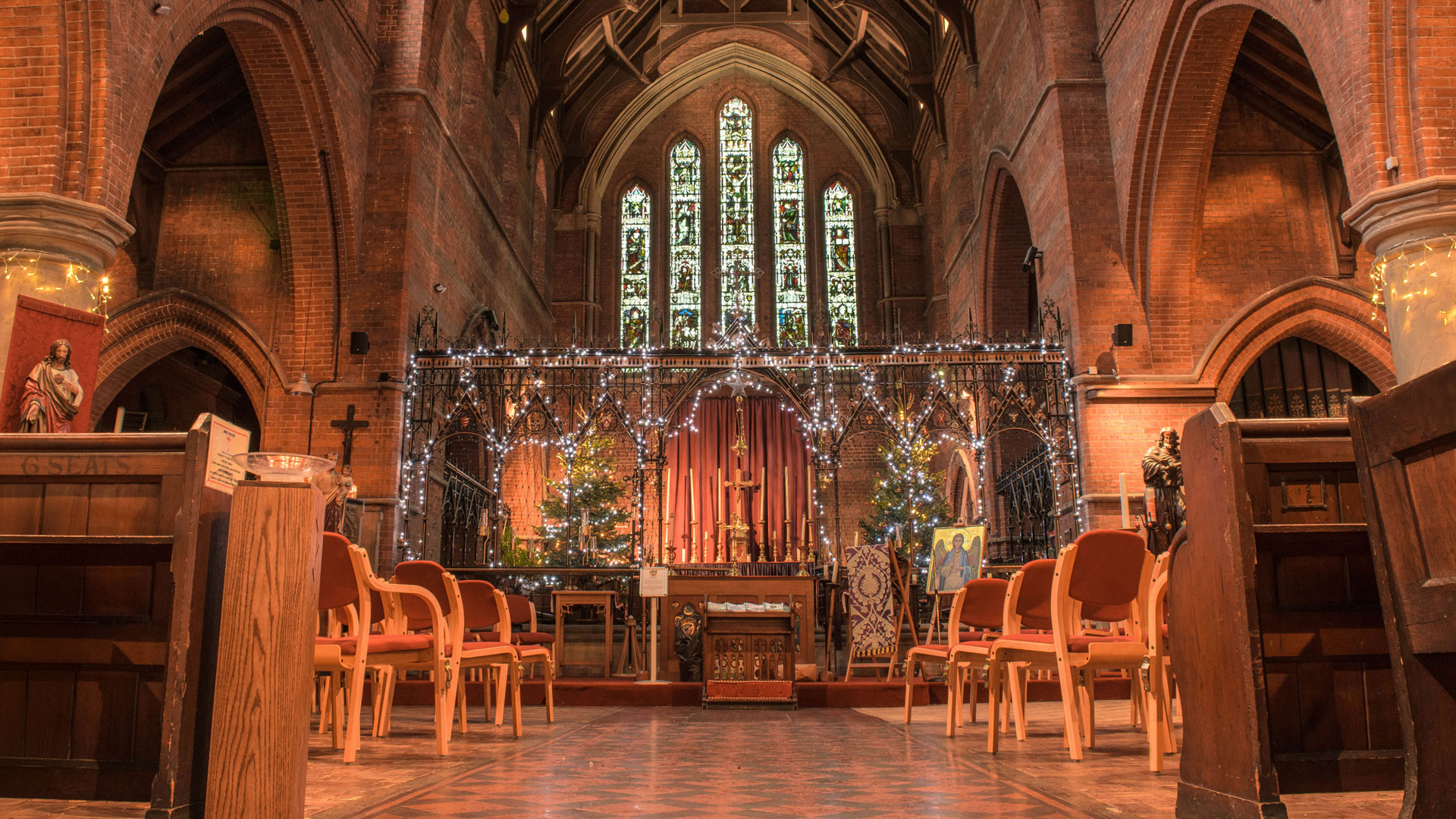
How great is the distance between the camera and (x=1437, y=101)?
621 centimetres

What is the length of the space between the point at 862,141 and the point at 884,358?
31.4 ft

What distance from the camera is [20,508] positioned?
2.72 m

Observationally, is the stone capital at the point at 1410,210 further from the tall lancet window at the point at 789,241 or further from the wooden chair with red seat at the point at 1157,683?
the tall lancet window at the point at 789,241

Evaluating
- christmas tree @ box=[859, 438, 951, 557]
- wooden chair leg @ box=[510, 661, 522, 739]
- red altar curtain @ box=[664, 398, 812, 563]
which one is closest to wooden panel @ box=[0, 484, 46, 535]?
wooden chair leg @ box=[510, 661, 522, 739]

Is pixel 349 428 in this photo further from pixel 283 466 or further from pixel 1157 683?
pixel 1157 683

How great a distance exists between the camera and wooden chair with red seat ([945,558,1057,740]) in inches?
172

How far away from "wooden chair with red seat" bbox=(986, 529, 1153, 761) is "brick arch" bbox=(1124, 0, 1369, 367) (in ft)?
20.0

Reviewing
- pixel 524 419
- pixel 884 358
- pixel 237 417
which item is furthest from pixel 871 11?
pixel 237 417

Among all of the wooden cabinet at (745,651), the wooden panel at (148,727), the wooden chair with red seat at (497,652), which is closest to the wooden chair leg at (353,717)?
the wooden chair with red seat at (497,652)

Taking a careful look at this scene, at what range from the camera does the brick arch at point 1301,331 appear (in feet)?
32.6

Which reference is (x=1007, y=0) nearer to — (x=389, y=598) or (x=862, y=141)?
(x=862, y=141)

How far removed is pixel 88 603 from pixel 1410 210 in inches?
270

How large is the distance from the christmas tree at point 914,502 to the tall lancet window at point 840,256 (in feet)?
15.3

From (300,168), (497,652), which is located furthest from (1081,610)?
(300,168)
